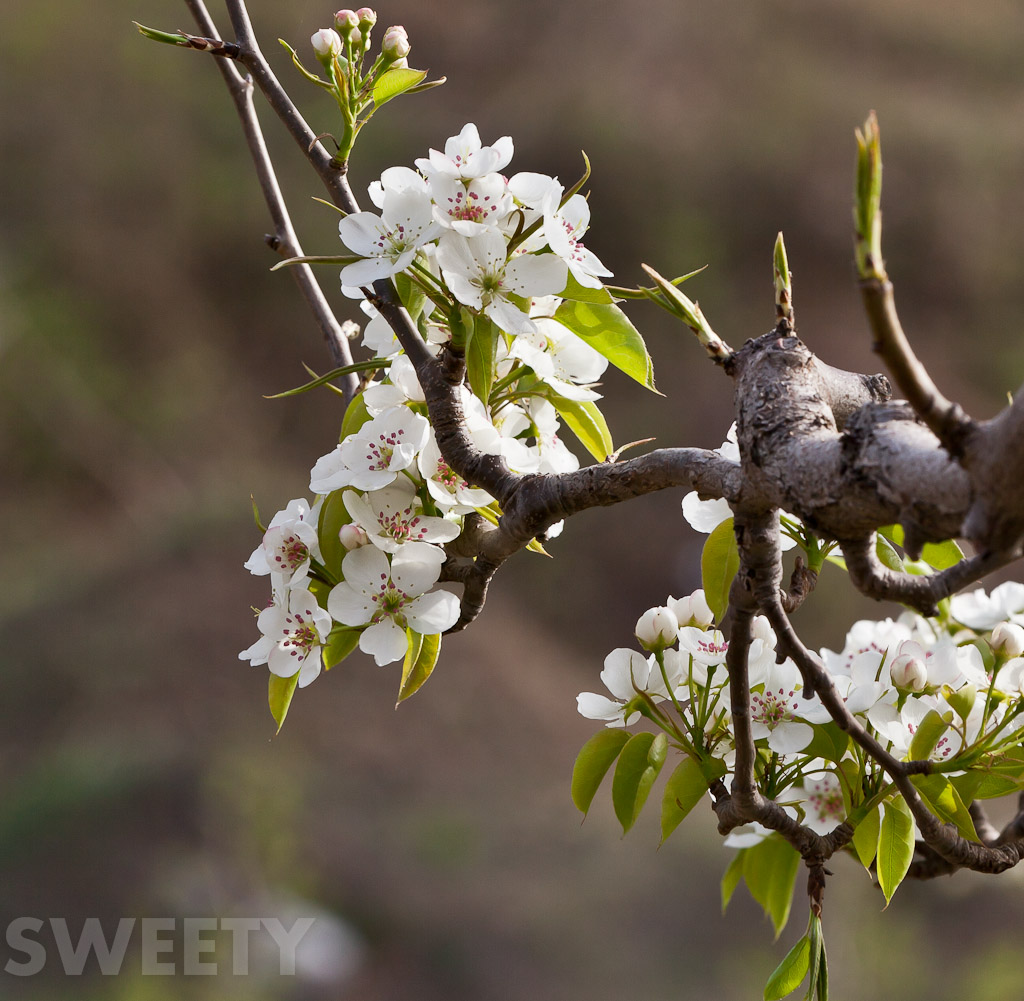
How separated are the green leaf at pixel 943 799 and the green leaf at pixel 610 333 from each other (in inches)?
8.3

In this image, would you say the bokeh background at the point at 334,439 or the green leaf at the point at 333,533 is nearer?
the green leaf at the point at 333,533

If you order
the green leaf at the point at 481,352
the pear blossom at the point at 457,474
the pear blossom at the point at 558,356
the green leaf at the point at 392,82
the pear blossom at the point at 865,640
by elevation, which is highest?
the green leaf at the point at 392,82

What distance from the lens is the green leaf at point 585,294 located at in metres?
0.45

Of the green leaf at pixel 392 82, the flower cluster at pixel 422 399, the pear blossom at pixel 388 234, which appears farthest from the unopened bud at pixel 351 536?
the green leaf at pixel 392 82

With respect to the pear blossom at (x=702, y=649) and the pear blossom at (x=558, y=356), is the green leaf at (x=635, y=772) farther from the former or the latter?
the pear blossom at (x=558, y=356)

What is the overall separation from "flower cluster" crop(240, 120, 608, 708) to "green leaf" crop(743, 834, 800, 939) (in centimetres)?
24

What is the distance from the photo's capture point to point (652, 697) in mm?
485

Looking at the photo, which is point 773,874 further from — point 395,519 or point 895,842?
point 395,519

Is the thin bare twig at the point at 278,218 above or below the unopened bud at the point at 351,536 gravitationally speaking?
above

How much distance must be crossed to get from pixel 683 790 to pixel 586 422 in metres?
0.18

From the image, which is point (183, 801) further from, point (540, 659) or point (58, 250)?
point (58, 250)

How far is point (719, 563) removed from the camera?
449mm

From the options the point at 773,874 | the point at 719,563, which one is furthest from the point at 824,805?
the point at 719,563

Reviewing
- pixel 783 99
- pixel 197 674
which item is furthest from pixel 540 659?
pixel 783 99
